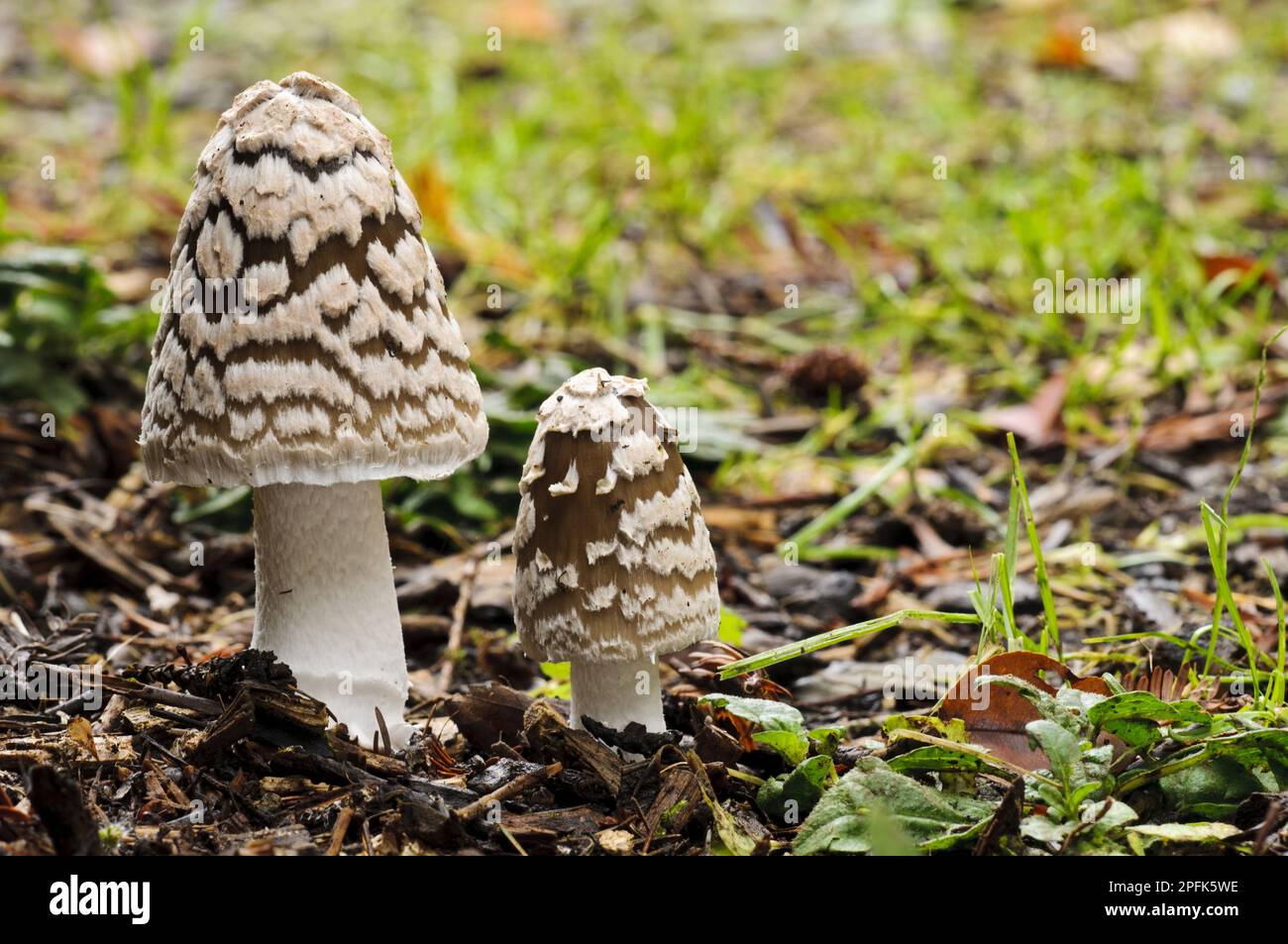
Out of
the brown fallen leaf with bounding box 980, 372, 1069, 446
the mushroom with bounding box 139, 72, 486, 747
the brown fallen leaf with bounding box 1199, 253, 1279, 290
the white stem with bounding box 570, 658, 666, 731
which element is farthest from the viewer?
the brown fallen leaf with bounding box 1199, 253, 1279, 290

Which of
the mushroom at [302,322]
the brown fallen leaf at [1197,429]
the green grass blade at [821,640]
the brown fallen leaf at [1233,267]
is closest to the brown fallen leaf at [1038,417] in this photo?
the brown fallen leaf at [1197,429]

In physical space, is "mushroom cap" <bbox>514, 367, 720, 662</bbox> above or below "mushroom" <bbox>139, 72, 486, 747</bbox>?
below

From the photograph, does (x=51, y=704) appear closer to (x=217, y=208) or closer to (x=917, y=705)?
(x=217, y=208)

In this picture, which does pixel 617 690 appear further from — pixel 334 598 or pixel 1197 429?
pixel 1197 429

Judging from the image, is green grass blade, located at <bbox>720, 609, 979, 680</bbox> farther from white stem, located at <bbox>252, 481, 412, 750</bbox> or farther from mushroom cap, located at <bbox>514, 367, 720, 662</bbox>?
white stem, located at <bbox>252, 481, 412, 750</bbox>

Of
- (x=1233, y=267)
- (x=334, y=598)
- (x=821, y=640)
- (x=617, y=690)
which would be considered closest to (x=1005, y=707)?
(x=821, y=640)

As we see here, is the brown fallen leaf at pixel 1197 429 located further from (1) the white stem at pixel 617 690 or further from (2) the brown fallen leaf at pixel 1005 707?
(1) the white stem at pixel 617 690

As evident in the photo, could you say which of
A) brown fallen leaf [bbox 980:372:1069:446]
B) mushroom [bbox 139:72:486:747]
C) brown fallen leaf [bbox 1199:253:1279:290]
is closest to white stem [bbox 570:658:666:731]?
mushroom [bbox 139:72:486:747]
